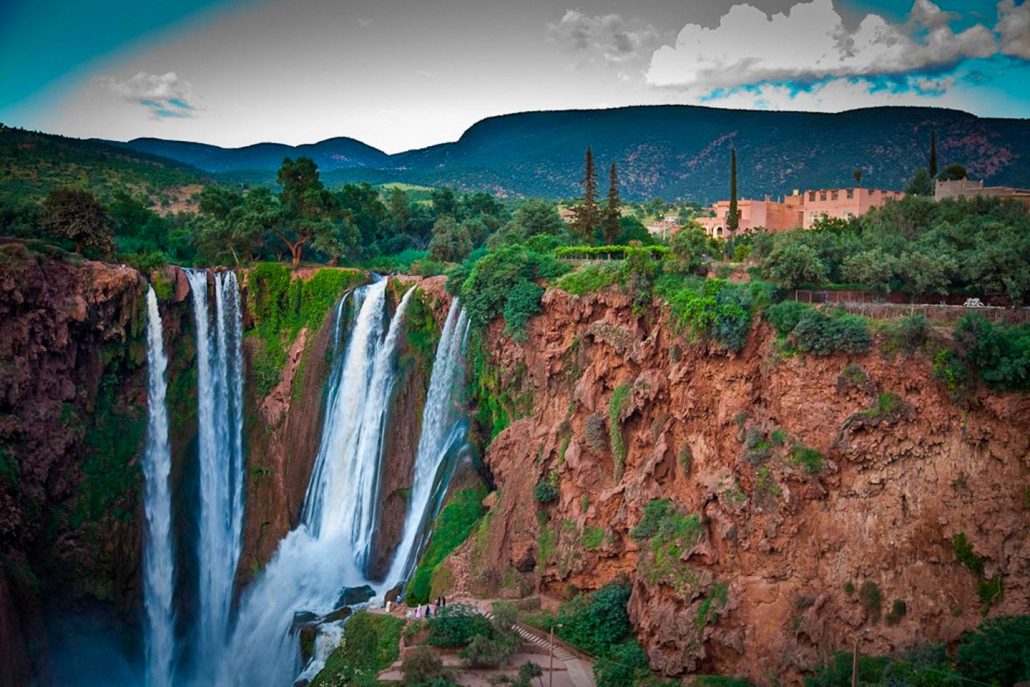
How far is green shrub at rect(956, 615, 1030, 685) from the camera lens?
21.1m

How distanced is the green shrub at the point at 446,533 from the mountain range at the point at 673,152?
151 feet

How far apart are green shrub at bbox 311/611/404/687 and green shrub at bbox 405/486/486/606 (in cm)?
227

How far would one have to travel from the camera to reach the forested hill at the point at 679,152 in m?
79.1

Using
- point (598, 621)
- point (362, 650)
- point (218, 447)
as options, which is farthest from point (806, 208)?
point (362, 650)

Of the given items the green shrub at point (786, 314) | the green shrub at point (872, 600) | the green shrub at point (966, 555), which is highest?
the green shrub at point (786, 314)

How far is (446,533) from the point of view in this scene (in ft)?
114

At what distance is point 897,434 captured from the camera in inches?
946

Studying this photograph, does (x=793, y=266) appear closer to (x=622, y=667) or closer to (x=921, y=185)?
(x=622, y=667)

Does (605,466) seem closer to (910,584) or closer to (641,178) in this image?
(910,584)

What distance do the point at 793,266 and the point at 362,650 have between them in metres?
19.4

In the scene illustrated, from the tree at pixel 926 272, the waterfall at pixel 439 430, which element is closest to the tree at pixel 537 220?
the waterfall at pixel 439 430

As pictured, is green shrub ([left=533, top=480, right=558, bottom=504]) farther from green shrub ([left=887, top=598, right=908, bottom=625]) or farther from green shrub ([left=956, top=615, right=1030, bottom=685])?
green shrub ([left=956, top=615, right=1030, bottom=685])

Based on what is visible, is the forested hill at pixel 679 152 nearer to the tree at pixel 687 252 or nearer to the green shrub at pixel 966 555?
the tree at pixel 687 252

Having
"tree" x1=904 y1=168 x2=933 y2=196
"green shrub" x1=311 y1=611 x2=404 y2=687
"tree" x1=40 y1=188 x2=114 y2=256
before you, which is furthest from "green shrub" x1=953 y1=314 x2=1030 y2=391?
"tree" x1=40 y1=188 x2=114 y2=256
